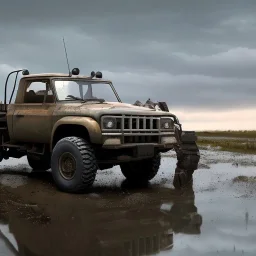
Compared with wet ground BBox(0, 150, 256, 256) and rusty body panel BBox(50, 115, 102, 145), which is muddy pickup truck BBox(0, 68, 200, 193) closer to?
Result: rusty body panel BBox(50, 115, 102, 145)

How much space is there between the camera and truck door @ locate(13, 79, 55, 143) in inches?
372

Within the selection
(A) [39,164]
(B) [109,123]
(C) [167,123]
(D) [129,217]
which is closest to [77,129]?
(B) [109,123]

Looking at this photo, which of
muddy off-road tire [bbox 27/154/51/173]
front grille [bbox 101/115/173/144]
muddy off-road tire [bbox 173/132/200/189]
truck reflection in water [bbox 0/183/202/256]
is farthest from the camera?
muddy off-road tire [bbox 27/154/51/173]

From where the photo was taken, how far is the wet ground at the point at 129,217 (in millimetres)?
5273

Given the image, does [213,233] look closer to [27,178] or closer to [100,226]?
[100,226]

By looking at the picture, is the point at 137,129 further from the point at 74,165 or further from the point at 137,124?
the point at 74,165

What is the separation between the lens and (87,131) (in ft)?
28.8

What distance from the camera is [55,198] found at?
27.0ft

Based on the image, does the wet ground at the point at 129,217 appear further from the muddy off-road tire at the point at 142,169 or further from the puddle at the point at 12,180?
the muddy off-road tire at the point at 142,169

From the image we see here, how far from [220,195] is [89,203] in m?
2.50

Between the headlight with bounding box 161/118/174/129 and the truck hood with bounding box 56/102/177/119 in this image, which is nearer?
the truck hood with bounding box 56/102/177/119

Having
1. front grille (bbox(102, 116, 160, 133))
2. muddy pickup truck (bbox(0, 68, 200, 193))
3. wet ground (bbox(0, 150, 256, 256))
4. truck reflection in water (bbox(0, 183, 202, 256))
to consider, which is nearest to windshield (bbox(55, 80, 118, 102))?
muddy pickup truck (bbox(0, 68, 200, 193))

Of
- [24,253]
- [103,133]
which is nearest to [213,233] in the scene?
[24,253]

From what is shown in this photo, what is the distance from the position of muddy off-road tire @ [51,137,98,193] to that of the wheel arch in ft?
0.87
